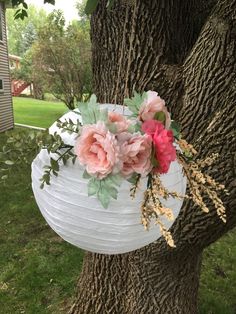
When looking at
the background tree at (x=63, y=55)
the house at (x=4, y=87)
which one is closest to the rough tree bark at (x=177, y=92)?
the house at (x=4, y=87)

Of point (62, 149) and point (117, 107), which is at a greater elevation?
point (117, 107)

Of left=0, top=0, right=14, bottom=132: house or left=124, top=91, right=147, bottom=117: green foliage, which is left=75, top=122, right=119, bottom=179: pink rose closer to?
left=124, top=91, right=147, bottom=117: green foliage

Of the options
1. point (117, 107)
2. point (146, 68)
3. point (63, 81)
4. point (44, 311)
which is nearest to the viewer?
point (117, 107)

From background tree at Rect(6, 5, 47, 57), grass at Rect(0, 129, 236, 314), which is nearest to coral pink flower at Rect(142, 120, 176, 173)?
grass at Rect(0, 129, 236, 314)

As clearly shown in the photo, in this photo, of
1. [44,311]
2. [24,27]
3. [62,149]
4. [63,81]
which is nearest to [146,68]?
[62,149]

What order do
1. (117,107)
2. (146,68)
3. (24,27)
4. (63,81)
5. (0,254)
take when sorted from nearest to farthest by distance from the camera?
(117,107)
(146,68)
(0,254)
(63,81)
(24,27)

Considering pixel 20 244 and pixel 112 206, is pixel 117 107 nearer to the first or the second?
pixel 112 206

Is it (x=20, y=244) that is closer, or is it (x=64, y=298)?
(x=64, y=298)

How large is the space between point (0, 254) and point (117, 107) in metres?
4.28

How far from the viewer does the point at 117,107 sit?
4.65 ft

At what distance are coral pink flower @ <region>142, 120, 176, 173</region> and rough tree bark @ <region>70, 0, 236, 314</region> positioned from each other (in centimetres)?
79

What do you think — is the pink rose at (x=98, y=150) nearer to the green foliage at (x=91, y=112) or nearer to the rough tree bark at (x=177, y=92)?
the green foliage at (x=91, y=112)

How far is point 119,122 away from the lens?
112 centimetres

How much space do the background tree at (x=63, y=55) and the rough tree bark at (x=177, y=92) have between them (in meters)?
14.2
